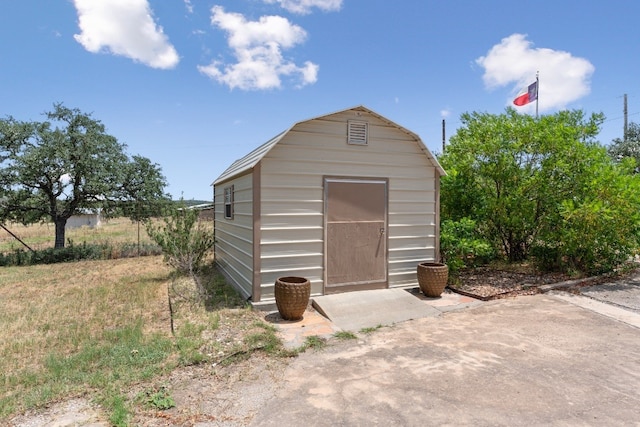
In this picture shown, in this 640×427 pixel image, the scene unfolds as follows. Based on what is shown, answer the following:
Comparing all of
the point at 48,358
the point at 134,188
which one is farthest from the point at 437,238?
the point at 134,188

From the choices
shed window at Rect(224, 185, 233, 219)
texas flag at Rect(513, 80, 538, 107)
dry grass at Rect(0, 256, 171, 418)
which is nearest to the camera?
dry grass at Rect(0, 256, 171, 418)

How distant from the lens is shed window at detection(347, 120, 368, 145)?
616 centimetres

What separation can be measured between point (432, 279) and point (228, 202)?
4473mm

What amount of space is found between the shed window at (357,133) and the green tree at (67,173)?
10147 millimetres

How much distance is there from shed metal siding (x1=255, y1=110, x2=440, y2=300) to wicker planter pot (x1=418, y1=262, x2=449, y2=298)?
38cm

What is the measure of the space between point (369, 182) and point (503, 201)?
344cm

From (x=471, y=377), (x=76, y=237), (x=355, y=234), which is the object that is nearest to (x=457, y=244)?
(x=355, y=234)

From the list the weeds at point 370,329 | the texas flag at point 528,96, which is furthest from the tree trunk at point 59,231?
the texas flag at point 528,96

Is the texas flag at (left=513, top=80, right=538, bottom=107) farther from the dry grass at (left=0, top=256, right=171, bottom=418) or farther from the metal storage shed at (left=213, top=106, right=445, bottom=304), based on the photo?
the dry grass at (left=0, top=256, right=171, bottom=418)

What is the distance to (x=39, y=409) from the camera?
2990 millimetres

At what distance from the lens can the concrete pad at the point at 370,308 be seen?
5.20 m

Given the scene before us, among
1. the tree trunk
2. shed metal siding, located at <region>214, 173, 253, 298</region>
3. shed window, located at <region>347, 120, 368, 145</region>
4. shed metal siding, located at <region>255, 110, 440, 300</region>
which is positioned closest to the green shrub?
shed metal siding, located at <region>255, 110, 440, 300</region>

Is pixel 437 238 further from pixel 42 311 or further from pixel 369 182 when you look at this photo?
pixel 42 311

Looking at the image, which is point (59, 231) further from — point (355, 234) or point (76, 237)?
point (355, 234)
